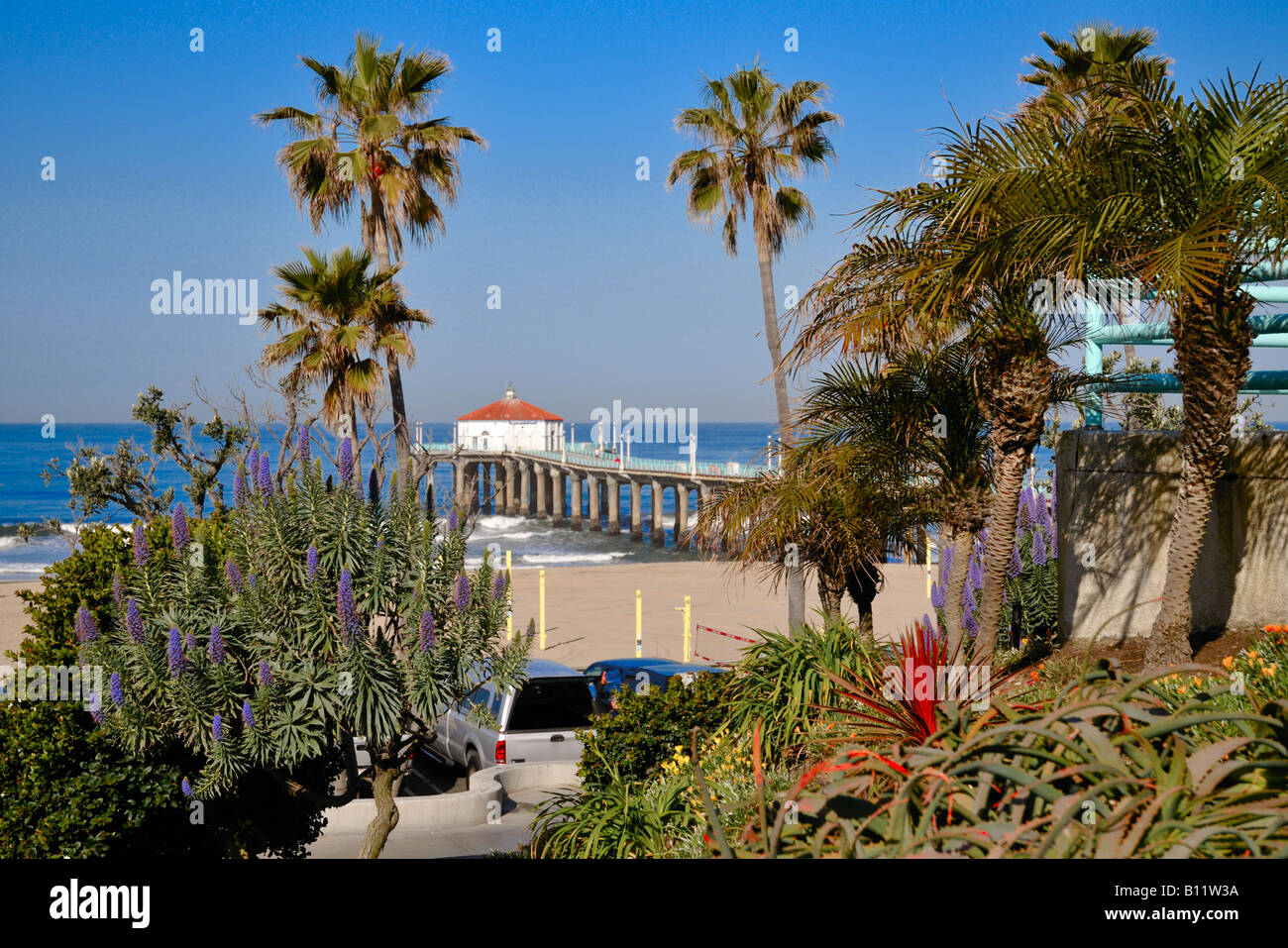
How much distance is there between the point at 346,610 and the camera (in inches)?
263

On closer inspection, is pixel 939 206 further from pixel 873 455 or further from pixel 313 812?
pixel 313 812

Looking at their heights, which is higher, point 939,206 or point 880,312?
point 939,206

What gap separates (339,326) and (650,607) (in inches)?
684

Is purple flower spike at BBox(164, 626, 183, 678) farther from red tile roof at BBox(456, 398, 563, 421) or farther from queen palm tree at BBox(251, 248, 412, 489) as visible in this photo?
red tile roof at BBox(456, 398, 563, 421)

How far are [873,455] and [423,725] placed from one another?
5.43 metres

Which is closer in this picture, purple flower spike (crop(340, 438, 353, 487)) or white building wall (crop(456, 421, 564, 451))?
purple flower spike (crop(340, 438, 353, 487))

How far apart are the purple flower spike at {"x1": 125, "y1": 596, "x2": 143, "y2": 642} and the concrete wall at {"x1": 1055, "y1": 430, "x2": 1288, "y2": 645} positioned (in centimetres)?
840

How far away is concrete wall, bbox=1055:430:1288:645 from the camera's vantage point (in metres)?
9.44

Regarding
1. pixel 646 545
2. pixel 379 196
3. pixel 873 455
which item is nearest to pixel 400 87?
pixel 379 196

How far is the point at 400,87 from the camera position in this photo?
63.4 feet

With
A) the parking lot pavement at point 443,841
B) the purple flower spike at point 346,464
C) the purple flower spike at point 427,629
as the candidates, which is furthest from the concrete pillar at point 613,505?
the purple flower spike at point 427,629

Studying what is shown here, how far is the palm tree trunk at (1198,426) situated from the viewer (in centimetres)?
786

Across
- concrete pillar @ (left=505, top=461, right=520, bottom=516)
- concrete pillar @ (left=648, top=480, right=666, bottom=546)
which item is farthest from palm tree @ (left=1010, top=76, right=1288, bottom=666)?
concrete pillar @ (left=505, top=461, right=520, bottom=516)
